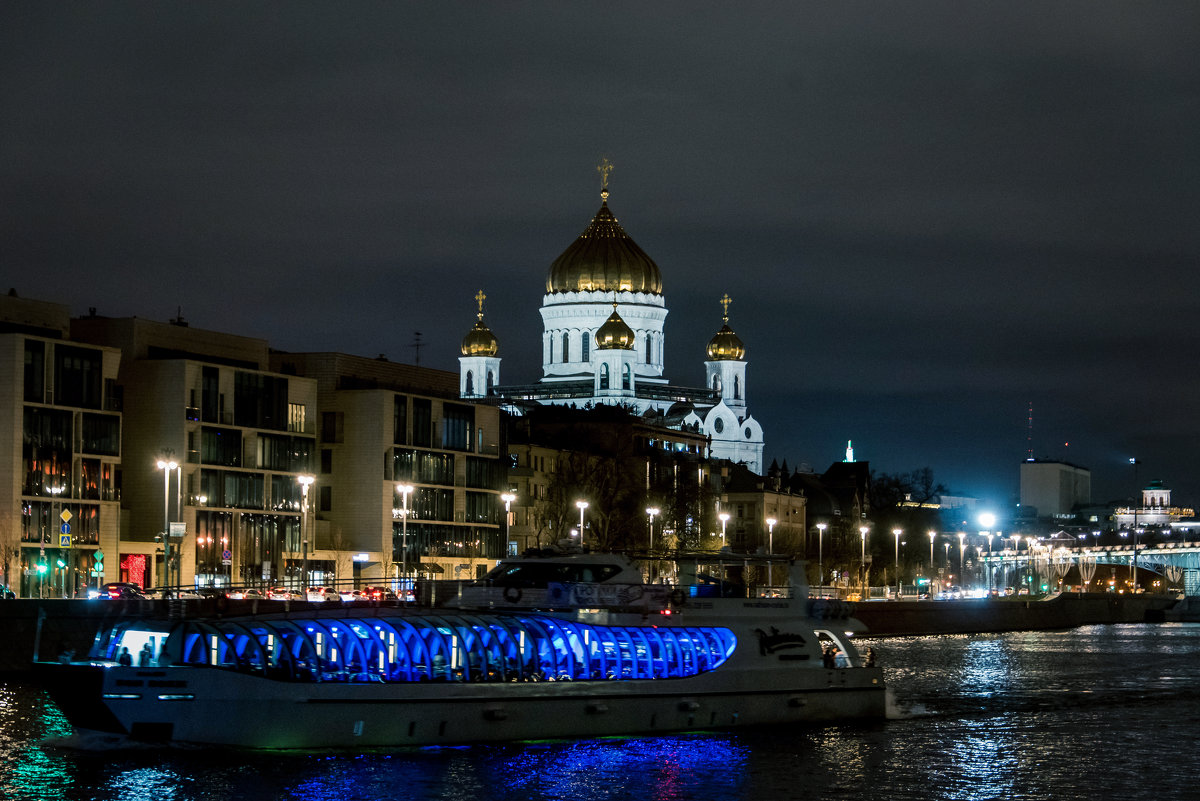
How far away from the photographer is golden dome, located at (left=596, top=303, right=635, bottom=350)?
196500mm

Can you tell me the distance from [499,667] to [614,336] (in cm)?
14268

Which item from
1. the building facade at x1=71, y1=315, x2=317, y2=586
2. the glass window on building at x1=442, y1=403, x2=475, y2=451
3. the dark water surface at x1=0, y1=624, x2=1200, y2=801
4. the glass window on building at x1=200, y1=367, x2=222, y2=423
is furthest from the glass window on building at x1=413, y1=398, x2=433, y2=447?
the dark water surface at x1=0, y1=624, x2=1200, y2=801

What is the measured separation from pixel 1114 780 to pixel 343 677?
19.7m

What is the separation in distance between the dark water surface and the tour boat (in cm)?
71

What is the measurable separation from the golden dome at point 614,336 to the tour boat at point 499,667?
13195cm

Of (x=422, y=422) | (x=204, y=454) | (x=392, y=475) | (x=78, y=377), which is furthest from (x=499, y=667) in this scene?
(x=422, y=422)

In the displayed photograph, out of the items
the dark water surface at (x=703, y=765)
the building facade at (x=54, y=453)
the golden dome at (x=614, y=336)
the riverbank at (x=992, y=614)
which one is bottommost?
the dark water surface at (x=703, y=765)

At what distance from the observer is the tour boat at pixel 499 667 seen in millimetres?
50531

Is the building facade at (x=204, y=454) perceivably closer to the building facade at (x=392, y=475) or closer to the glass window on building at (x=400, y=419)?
the building facade at (x=392, y=475)

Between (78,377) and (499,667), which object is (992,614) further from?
(499,667)

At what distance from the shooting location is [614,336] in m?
196

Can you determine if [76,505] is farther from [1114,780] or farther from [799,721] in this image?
[1114,780]

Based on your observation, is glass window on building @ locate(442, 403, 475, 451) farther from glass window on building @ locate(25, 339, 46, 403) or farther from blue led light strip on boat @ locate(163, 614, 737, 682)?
blue led light strip on boat @ locate(163, 614, 737, 682)

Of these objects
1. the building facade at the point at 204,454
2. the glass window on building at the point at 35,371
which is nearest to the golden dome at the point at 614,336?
the building facade at the point at 204,454
